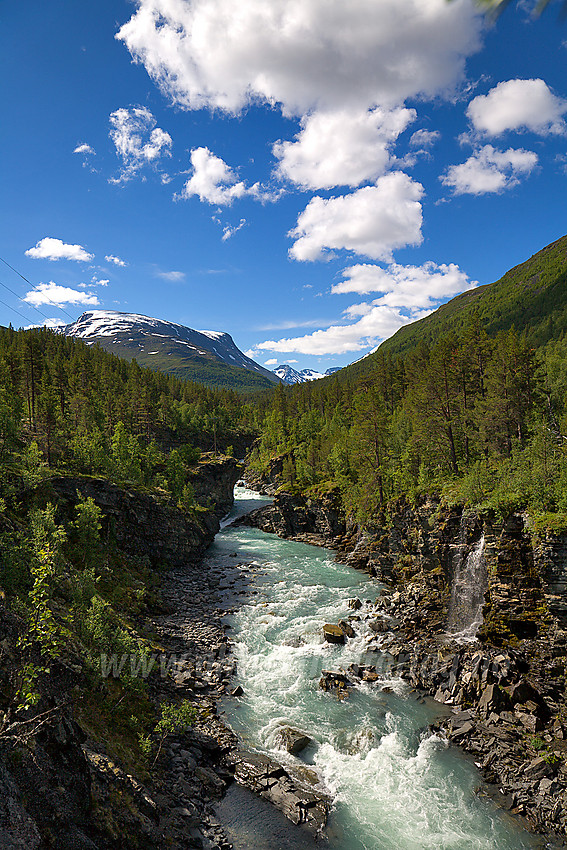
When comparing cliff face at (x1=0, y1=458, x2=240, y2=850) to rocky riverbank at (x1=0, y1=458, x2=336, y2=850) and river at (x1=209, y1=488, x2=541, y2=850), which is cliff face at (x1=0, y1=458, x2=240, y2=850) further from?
river at (x1=209, y1=488, x2=541, y2=850)

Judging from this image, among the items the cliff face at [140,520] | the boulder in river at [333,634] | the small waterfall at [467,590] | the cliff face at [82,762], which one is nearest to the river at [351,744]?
the boulder in river at [333,634]

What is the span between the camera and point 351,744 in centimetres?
2161

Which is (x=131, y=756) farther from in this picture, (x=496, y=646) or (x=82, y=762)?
(x=496, y=646)

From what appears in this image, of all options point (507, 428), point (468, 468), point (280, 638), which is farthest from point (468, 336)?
point (280, 638)

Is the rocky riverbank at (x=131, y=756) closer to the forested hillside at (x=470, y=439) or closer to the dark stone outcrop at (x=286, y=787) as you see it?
the dark stone outcrop at (x=286, y=787)

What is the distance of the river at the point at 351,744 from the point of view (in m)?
16.8

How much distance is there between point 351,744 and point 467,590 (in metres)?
15.2

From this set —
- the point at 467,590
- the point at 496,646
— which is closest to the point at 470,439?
A: the point at 467,590

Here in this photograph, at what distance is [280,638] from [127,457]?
3604 centimetres

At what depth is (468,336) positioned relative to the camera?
151 ft

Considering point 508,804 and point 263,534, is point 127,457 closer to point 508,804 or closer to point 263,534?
point 263,534

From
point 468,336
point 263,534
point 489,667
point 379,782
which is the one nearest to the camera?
point 379,782

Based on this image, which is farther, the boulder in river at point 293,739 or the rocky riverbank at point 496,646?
the boulder in river at point 293,739

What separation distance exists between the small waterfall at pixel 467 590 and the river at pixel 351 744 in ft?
23.0
